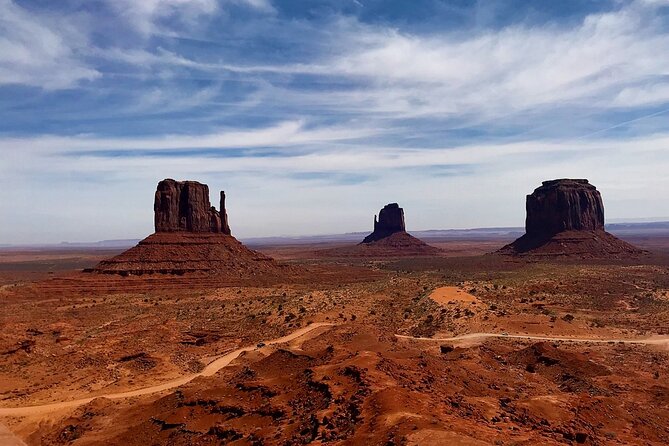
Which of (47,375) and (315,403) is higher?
(315,403)

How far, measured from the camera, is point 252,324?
43.0 m

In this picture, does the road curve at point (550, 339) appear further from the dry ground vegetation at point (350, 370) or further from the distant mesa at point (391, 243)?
the distant mesa at point (391, 243)

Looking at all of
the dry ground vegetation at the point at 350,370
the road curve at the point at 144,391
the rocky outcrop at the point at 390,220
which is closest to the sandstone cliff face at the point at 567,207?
the rocky outcrop at the point at 390,220

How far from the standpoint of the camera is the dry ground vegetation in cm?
1600

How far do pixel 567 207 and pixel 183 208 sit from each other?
101291mm

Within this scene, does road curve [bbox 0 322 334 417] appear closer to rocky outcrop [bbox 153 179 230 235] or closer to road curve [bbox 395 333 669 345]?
road curve [bbox 395 333 669 345]

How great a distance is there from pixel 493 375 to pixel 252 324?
976 inches

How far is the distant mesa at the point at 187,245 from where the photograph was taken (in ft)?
271

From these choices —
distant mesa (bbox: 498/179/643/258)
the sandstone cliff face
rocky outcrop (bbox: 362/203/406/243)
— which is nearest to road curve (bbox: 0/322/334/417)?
distant mesa (bbox: 498/179/643/258)

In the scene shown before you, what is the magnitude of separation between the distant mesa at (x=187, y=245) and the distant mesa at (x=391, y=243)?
78.9m

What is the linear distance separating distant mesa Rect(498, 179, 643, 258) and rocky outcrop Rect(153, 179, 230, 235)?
83.8 meters

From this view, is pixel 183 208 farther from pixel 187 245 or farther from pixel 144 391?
pixel 144 391

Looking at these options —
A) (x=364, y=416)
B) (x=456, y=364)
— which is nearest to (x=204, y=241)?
(x=456, y=364)

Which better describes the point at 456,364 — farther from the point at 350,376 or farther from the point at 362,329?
the point at 362,329
